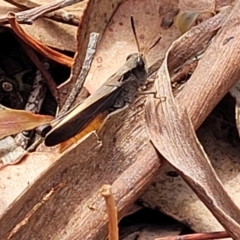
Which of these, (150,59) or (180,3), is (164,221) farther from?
(180,3)

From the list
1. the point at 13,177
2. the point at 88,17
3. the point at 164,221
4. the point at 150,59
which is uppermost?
the point at 88,17

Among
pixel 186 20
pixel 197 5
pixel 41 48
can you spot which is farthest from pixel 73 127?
pixel 197 5

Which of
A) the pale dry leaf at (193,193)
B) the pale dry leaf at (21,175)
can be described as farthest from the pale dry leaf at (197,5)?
the pale dry leaf at (21,175)

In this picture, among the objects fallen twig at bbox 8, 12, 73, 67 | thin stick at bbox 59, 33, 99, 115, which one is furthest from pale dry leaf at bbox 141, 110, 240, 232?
fallen twig at bbox 8, 12, 73, 67

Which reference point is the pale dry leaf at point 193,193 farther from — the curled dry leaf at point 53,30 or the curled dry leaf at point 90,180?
the curled dry leaf at point 53,30

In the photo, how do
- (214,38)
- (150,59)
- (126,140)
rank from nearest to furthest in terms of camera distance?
(126,140) < (214,38) < (150,59)

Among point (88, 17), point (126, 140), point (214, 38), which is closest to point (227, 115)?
point (214, 38)
